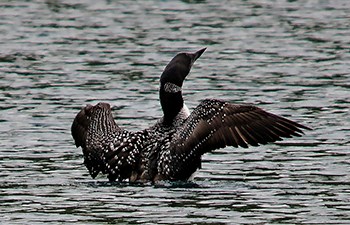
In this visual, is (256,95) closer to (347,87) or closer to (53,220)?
(347,87)

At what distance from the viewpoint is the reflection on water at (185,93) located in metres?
10.7

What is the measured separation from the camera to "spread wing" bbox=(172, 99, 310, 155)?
38.8 ft

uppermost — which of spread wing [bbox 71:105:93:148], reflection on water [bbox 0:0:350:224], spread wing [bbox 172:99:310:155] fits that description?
spread wing [bbox 172:99:310:155]

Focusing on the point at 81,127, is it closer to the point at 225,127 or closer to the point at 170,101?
the point at 170,101

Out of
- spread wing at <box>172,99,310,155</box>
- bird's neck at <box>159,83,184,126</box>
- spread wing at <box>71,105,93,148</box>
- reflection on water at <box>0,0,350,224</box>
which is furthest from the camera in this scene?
spread wing at <box>71,105,93,148</box>

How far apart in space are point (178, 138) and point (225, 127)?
46 cm

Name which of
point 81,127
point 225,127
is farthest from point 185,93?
point 225,127

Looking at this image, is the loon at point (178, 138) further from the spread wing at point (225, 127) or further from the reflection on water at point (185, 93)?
the reflection on water at point (185, 93)

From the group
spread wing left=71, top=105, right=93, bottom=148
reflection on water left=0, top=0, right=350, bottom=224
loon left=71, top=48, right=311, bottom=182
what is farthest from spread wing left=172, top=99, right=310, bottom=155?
spread wing left=71, top=105, right=93, bottom=148

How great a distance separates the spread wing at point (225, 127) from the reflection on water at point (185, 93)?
38 centimetres

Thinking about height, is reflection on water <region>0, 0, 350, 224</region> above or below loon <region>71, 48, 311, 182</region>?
below

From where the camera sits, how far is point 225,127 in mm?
11883

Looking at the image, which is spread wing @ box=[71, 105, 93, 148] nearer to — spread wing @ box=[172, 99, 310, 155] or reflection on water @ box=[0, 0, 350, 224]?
reflection on water @ box=[0, 0, 350, 224]

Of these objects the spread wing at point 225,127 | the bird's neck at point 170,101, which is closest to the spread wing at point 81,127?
the bird's neck at point 170,101
